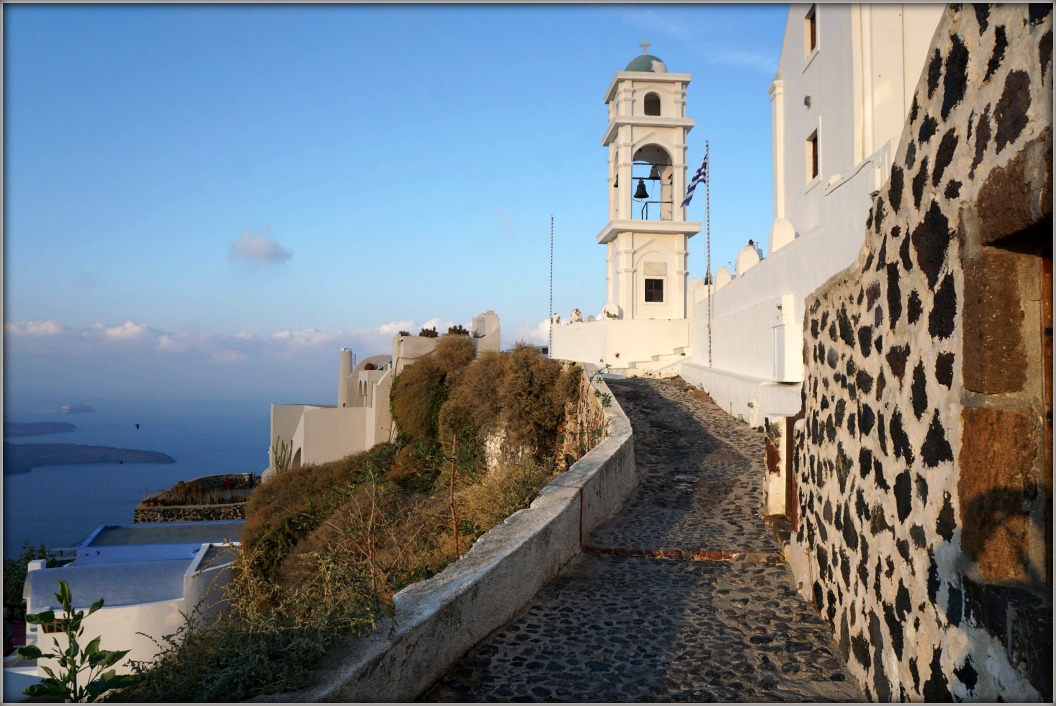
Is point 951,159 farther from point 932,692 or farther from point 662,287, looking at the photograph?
point 662,287

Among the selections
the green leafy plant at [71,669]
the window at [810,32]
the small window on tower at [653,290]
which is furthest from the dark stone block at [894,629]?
the small window on tower at [653,290]

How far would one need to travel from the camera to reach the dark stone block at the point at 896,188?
3.36 metres

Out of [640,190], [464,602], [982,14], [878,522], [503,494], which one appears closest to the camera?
[982,14]

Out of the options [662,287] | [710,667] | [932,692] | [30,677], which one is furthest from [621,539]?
[662,287]

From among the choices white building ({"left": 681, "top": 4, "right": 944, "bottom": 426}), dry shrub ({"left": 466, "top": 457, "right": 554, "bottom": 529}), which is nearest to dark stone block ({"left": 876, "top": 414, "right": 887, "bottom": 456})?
dry shrub ({"left": 466, "top": 457, "right": 554, "bottom": 529})

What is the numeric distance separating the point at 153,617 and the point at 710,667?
1276 centimetres

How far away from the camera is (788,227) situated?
1570cm

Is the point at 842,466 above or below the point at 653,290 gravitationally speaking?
below

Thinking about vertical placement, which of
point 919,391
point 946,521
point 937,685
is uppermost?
point 919,391

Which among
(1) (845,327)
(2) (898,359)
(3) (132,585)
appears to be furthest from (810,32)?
(3) (132,585)

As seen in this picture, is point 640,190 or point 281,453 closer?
point 640,190

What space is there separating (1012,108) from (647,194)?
90.3 ft

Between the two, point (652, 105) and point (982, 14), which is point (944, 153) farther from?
point (652, 105)

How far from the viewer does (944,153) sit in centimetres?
283
